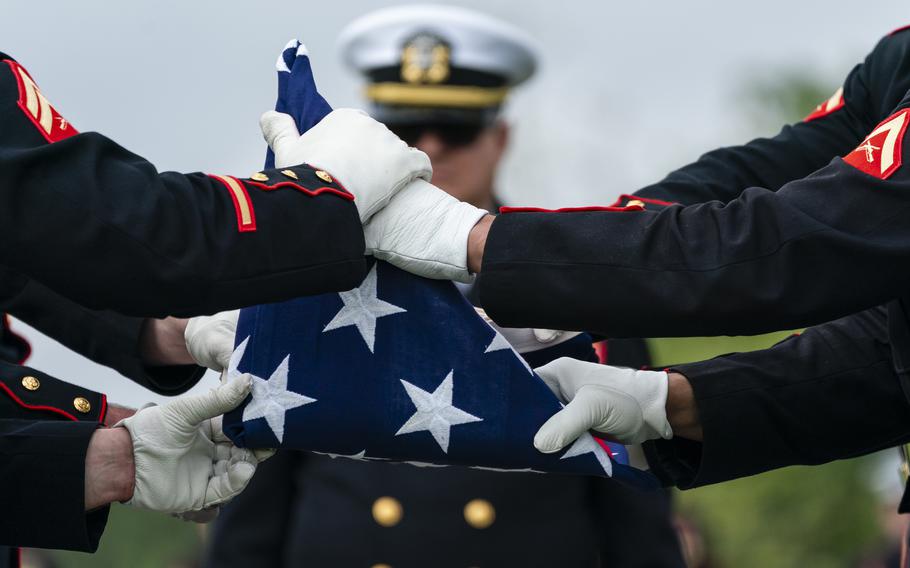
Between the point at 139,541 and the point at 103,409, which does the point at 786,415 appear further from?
the point at 139,541

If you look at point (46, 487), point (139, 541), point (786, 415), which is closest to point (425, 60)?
point (786, 415)

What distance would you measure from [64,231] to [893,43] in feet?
5.58

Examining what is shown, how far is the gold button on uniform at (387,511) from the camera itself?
3.78 meters

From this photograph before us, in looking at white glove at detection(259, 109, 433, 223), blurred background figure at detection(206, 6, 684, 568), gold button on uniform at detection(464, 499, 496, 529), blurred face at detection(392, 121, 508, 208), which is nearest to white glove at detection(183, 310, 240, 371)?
white glove at detection(259, 109, 433, 223)

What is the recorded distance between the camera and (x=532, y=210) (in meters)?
2.65

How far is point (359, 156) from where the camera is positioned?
2.58 m

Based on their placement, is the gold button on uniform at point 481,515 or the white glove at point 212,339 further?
the gold button on uniform at point 481,515

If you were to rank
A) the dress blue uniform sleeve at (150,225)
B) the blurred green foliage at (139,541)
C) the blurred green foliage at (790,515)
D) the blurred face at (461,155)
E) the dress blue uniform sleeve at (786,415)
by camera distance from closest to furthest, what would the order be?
the dress blue uniform sleeve at (150,225), the dress blue uniform sleeve at (786,415), the blurred face at (461,155), the blurred green foliage at (790,515), the blurred green foliage at (139,541)

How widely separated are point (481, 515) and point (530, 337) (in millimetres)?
1002

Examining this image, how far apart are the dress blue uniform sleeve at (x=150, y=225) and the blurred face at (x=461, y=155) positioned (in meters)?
1.82

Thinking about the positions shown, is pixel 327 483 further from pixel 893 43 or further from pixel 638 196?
pixel 893 43

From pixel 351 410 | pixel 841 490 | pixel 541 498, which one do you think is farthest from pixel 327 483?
pixel 841 490

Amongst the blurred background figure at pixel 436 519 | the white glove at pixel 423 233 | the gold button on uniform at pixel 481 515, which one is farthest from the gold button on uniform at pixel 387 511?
the white glove at pixel 423 233

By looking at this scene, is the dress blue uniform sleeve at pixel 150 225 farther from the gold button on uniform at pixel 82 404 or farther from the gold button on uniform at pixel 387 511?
the gold button on uniform at pixel 387 511
